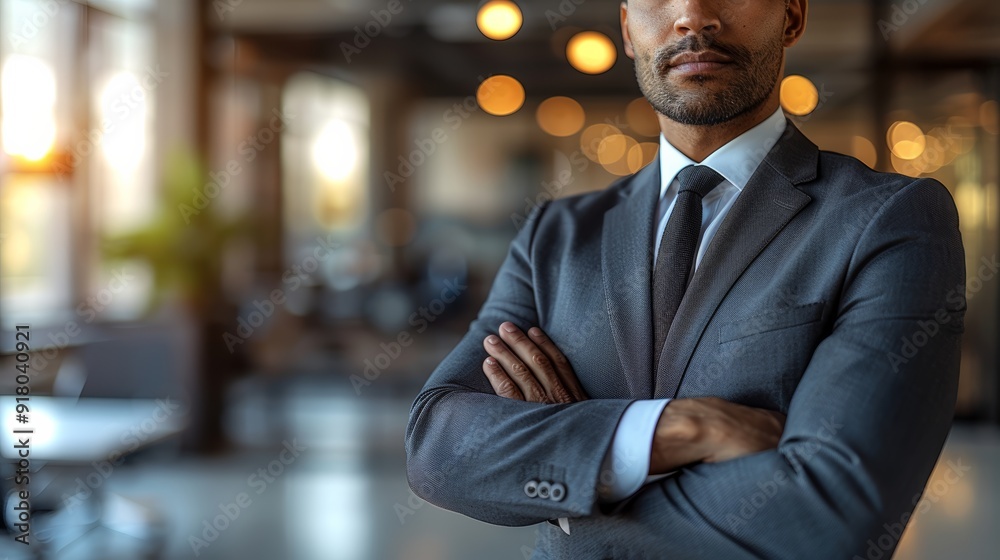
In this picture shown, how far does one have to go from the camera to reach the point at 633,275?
1492 millimetres

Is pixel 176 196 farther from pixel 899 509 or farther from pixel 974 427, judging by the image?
pixel 974 427

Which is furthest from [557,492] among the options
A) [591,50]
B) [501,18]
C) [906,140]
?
[906,140]

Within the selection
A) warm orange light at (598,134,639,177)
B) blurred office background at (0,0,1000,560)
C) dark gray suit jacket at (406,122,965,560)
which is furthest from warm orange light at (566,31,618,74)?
dark gray suit jacket at (406,122,965,560)

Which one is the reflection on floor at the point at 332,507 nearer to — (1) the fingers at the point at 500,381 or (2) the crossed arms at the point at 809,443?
(1) the fingers at the point at 500,381

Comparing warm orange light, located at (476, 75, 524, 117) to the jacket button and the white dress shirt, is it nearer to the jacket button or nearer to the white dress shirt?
the white dress shirt

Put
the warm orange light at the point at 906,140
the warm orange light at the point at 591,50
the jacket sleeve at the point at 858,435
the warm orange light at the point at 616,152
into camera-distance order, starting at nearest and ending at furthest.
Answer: the jacket sleeve at the point at 858,435 → the warm orange light at the point at 591,50 → the warm orange light at the point at 906,140 → the warm orange light at the point at 616,152

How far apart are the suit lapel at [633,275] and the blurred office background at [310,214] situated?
3.19m

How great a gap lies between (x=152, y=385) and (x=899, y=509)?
5853mm

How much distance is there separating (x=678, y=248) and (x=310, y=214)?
923 centimetres

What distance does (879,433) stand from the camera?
1.17m

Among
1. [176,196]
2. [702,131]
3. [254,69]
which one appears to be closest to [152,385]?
[176,196]

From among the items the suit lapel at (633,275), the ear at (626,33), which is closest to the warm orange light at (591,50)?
the ear at (626,33)

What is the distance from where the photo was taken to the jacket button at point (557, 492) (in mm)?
1267

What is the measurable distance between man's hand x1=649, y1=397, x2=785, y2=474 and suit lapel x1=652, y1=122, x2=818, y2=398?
10 cm
